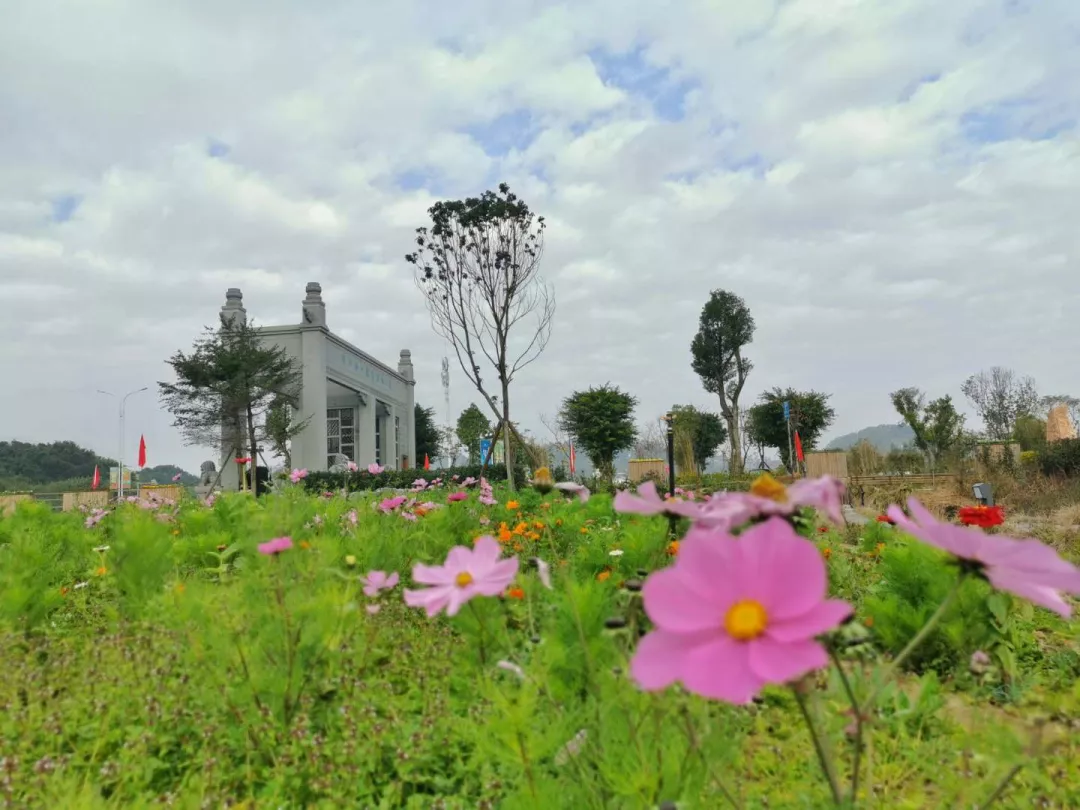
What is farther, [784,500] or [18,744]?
[18,744]

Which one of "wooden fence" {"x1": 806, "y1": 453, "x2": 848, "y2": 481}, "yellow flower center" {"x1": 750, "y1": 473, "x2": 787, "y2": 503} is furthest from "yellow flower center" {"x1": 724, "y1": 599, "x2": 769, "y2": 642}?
"wooden fence" {"x1": 806, "y1": 453, "x2": 848, "y2": 481}

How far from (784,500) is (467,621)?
1.28 metres

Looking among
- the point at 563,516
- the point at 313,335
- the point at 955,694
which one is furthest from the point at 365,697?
the point at 313,335

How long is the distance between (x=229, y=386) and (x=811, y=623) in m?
19.9

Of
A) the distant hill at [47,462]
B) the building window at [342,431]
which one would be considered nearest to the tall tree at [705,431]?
the building window at [342,431]

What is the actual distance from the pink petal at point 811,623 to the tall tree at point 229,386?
18987 mm

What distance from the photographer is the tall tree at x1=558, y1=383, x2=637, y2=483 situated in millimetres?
23109

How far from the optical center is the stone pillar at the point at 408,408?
27.1 meters

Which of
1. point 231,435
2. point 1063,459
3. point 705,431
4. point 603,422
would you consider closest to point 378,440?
point 231,435

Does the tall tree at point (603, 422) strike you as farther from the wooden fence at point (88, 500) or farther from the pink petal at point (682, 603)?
the pink petal at point (682, 603)

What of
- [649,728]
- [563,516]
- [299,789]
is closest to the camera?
[649,728]

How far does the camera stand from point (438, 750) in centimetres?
169

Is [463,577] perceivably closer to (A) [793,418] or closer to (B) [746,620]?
(B) [746,620]

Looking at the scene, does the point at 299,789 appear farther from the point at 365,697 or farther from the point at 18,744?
the point at 18,744
